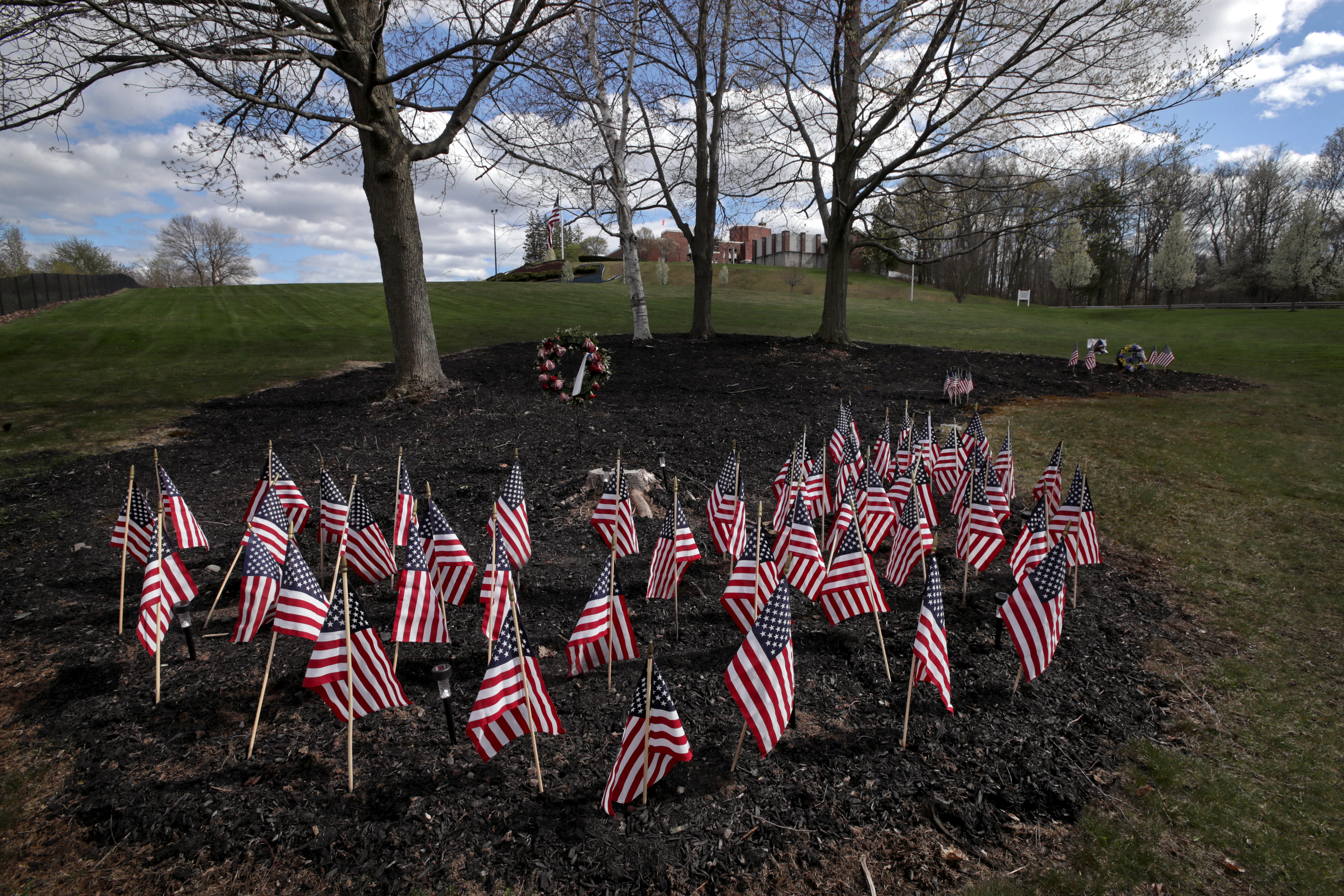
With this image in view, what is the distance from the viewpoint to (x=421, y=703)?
409cm

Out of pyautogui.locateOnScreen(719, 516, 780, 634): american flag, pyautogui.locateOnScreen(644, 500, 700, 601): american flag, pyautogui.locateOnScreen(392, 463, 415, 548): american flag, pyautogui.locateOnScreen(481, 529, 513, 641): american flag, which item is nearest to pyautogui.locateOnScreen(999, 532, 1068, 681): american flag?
pyautogui.locateOnScreen(719, 516, 780, 634): american flag

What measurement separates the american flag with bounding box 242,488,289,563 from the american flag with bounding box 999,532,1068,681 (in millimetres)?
5148

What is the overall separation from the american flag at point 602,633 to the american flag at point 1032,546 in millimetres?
3146

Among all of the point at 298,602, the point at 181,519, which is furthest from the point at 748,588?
the point at 181,519

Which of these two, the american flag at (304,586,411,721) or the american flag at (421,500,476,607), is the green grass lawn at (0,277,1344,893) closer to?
the american flag at (304,586,411,721)

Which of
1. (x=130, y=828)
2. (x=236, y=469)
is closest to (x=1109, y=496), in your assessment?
(x=130, y=828)

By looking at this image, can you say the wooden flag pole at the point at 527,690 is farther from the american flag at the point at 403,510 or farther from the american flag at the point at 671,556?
the american flag at the point at 403,510

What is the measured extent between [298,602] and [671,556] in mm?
2492

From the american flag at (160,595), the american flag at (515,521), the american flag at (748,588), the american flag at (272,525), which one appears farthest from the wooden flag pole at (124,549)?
the american flag at (748,588)

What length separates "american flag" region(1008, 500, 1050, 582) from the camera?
5.13 meters

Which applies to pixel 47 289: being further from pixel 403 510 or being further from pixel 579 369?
pixel 403 510

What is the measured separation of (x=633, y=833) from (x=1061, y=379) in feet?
58.8

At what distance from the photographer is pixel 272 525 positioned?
4.92m

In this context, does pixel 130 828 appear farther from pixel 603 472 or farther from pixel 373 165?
pixel 373 165
